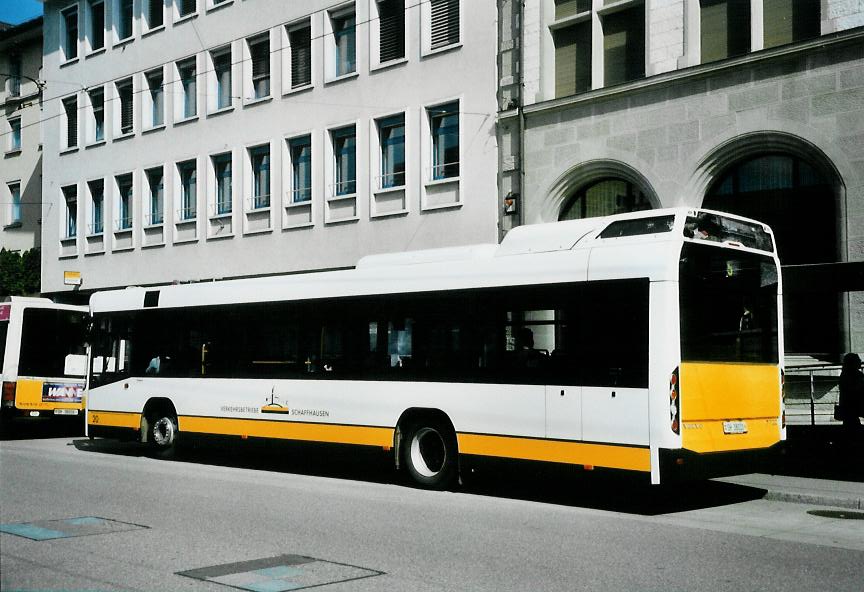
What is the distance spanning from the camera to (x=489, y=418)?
41.4ft

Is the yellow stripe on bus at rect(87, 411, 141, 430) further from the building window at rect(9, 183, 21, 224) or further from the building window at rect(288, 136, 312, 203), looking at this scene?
the building window at rect(9, 183, 21, 224)

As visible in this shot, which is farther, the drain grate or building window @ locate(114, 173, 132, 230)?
building window @ locate(114, 173, 132, 230)

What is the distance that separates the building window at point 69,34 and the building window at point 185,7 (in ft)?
20.0

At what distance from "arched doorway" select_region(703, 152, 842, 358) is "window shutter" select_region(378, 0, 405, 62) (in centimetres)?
960

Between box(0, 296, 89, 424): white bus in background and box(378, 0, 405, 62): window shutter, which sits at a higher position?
box(378, 0, 405, 62): window shutter

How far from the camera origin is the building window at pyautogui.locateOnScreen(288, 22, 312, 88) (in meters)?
28.2

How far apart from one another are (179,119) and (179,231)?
335 centimetres

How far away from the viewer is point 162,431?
17578 mm

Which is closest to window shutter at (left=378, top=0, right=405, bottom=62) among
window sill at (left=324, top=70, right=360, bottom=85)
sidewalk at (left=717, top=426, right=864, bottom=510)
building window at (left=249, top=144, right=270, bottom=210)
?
window sill at (left=324, top=70, right=360, bottom=85)

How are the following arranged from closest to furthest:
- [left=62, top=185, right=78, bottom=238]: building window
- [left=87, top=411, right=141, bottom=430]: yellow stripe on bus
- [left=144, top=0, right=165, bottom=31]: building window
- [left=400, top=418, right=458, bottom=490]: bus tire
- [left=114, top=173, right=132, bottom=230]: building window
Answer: [left=400, top=418, right=458, bottom=490]: bus tire
[left=87, top=411, right=141, bottom=430]: yellow stripe on bus
[left=144, top=0, right=165, bottom=31]: building window
[left=114, top=173, right=132, bottom=230]: building window
[left=62, top=185, right=78, bottom=238]: building window

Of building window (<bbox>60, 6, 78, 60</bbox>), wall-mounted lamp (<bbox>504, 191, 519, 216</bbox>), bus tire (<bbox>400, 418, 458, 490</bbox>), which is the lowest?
bus tire (<bbox>400, 418, 458, 490</bbox>)

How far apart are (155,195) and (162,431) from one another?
17302 mm

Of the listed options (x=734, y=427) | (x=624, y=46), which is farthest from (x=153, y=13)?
(x=734, y=427)

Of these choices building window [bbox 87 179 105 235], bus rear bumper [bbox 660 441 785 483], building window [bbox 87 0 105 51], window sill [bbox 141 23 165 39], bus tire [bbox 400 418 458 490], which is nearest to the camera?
bus rear bumper [bbox 660 441 785 483]
